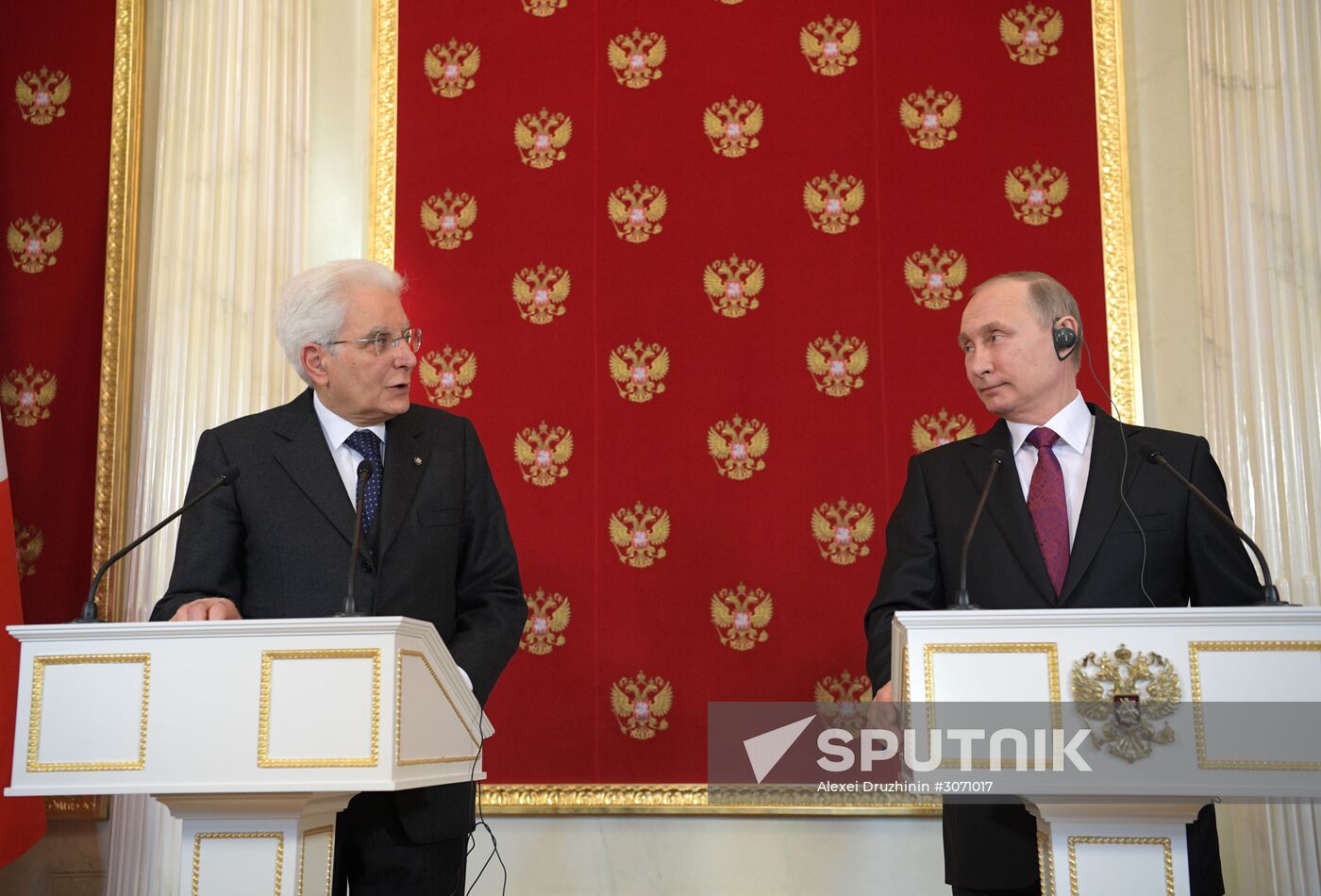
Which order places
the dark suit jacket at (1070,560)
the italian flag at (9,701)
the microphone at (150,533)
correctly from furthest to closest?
the italian flag at (9,701)
the dark suit jacket at (1070,560)
the microphone at (150,533)

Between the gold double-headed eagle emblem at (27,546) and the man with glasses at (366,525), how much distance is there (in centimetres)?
179

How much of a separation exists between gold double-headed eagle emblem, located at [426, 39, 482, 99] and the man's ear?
188cm

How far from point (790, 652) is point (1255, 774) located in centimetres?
205

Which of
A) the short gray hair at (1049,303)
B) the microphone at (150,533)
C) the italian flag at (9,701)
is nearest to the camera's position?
the microphone at (150,533)

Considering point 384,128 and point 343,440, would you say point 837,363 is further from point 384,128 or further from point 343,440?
point 343,440

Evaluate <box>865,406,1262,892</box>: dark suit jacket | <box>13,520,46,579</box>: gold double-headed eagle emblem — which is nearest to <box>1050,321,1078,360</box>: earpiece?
<box>865,406,1262,892</box>: dark suit jacket

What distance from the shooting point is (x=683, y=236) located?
3963 mm

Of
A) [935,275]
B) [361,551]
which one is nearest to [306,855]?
[361,551]

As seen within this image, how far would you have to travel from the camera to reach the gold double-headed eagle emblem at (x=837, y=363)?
3850 millimetres

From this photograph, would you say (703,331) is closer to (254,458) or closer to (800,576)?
(800,576)

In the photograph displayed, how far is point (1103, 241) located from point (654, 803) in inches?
85.7

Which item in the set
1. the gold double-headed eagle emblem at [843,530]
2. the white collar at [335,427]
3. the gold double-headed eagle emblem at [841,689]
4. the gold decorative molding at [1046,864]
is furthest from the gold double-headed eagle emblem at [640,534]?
the gold decorative molding at [1046,864]

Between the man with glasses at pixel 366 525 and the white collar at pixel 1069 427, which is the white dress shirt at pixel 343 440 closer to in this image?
the man with glasses at pixel 366 525

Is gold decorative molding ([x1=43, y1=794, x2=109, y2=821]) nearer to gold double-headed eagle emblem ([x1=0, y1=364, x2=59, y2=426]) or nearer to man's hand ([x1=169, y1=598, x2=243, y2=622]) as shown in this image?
gold double-headed eagle emblem ([x1=0, y1=364, x2=59, y2=426])
